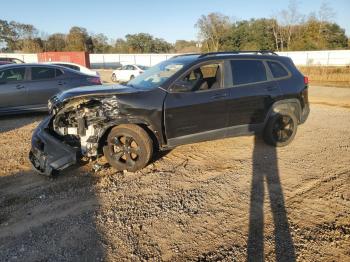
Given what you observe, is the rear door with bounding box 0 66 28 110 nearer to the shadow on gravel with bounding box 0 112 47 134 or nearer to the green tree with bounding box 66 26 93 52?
the shadow on gravel with bounding box 0 112 47 134

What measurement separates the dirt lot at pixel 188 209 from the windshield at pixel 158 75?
1374 millimetres

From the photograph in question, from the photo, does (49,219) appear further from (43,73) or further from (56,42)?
(56,42)

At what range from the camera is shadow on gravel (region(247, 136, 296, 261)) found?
3.11 metres

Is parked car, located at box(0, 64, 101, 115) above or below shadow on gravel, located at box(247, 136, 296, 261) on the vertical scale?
above

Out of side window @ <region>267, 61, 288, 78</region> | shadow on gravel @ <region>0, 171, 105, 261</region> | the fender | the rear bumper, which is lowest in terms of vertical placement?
shadow on gravel @ <region>0, 171, 105, 261</region>

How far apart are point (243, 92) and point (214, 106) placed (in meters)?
0.66

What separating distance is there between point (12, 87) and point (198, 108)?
231 inches

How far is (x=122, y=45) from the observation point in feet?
229

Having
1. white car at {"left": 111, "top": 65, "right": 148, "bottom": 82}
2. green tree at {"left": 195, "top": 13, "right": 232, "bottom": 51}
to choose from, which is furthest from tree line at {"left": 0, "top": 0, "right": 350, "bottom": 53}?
white car at {"left": 111, "top": 65, "right": 148, "bottom": 82}

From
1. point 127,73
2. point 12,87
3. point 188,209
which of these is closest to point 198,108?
point 188,209

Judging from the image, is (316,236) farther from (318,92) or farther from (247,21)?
(247,21)

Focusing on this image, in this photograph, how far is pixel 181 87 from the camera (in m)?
5.20

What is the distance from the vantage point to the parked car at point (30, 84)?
8531mm

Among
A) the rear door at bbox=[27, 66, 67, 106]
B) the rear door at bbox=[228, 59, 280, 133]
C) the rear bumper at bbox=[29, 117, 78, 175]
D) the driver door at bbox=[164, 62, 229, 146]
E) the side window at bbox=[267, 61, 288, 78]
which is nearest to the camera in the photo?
the rear bumper at bbox=[29, 117, 78, 175]
